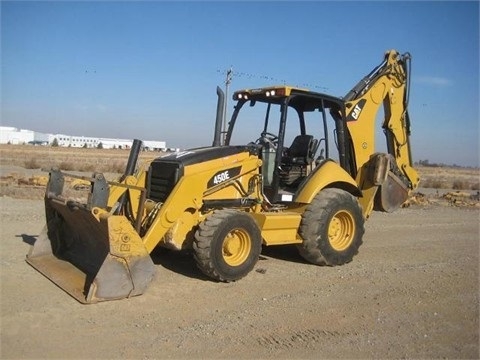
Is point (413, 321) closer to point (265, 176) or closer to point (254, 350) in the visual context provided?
point (254, 350)

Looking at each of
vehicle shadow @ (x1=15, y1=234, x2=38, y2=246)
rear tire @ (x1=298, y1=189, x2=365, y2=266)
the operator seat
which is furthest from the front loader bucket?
the operator seat

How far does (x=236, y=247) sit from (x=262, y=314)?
4.29ft

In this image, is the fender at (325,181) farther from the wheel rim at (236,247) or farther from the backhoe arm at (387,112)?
the wheel rim at (236,247)

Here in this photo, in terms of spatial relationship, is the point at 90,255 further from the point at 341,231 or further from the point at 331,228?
the point at 341,231

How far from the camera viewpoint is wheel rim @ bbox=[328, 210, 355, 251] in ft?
25.3

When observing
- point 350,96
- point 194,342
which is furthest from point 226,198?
point 350,96

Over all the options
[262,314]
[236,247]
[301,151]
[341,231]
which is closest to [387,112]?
[301,151]

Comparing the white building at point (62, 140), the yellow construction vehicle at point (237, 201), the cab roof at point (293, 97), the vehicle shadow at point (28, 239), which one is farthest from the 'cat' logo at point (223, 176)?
the white building at point (62, 140)

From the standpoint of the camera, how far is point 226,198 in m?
6.91

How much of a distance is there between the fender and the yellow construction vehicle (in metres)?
0.02

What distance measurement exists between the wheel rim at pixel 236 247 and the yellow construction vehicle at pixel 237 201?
0.05 feet

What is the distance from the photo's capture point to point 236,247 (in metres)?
6.41

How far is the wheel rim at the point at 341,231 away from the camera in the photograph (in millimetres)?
7715

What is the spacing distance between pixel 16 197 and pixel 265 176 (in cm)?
905
